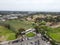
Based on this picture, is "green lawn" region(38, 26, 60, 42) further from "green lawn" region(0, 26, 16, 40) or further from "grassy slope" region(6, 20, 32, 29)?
"green lawn" region(0, 26, 16, 40)

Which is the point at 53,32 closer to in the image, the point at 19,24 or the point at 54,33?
the point at 54,33

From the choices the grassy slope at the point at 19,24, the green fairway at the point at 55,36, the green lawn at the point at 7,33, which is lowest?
the green fairway at the point at 55,36

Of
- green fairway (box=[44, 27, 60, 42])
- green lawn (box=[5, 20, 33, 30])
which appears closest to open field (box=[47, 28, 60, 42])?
green fairway (box=[44, 27, 60, 42])

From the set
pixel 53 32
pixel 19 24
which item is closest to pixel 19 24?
pixel 19 24

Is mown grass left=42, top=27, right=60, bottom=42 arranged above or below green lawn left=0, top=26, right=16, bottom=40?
below

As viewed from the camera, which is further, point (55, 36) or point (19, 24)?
point (19, 24)

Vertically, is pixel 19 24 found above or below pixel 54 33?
above

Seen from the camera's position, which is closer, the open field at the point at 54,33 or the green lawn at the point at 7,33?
the green lawn at the point at 7,33

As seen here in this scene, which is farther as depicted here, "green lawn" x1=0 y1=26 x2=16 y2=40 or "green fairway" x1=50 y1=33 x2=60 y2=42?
"green fairway" x1=50 y1=33 x2=60 y2=42

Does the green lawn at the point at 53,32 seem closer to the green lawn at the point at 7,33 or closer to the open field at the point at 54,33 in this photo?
the open field at the point at 54,33

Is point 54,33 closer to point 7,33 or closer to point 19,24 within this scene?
point 19,24

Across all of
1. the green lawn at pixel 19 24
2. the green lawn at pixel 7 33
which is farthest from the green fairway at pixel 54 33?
the green lawn at pixel 7 33

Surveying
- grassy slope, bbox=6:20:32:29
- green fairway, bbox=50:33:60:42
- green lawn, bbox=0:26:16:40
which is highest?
grassy slope, bbox=6:20:32:29
